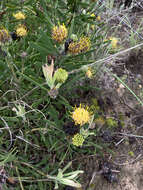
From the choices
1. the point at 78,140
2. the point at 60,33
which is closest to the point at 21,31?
the point at 60,33

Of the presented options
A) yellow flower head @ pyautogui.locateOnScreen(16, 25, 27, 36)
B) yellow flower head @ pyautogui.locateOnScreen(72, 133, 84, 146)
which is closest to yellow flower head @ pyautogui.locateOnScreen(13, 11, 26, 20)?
yellow flower head @ pyautogui.locateOnScreen(16, 25, 27, 36)

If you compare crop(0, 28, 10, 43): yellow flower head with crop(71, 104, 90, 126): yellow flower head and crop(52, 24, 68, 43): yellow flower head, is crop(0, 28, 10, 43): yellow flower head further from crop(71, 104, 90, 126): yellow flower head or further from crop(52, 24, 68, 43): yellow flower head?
crop(71, 104, 90, 126): yellow flower head

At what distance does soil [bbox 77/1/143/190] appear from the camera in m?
1.40

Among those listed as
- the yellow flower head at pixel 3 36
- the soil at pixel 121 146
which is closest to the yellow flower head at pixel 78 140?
the soil at pixel 121 146

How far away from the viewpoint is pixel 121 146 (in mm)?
1549

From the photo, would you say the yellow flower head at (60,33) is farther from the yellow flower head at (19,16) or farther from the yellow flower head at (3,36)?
the yellow flower head at (19,16)

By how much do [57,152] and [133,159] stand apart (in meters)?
0.59

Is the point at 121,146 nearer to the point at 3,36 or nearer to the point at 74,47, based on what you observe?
the point at 74,47

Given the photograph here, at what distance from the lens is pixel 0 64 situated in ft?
3.63

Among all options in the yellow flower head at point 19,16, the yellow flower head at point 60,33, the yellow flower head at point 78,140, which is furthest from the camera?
the yellow flower head at point 19,16

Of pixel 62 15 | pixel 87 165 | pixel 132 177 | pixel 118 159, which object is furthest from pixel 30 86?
pixel 132 177

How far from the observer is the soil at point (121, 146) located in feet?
4.58

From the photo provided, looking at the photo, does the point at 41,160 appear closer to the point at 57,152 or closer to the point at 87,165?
the point at 57,152

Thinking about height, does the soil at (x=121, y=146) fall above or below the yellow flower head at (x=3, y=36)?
below
